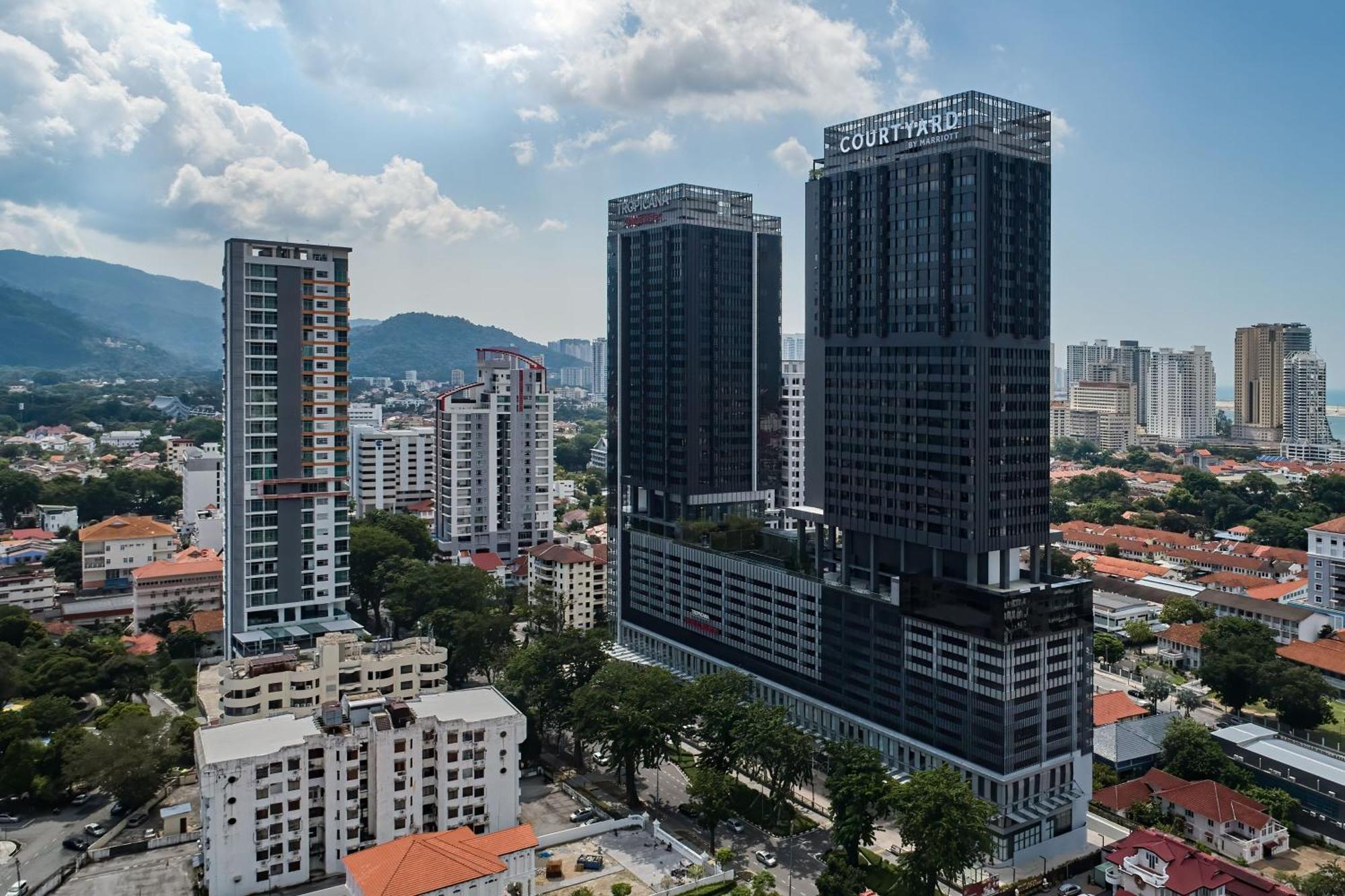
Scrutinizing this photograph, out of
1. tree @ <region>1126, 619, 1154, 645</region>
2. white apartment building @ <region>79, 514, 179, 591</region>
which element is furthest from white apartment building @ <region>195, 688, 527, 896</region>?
tree @ <region>1126, 619, 1154, 645</region>

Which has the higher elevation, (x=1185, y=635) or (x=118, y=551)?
(x=118, y=551)

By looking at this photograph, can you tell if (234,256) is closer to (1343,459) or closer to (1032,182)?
(1032,182)

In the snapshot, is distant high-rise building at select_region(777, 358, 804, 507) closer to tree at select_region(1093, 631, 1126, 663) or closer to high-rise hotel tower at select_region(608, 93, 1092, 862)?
tree at select_region(1093, 631, 1126, 663)

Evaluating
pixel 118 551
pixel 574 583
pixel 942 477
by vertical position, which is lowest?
pixel 574 583

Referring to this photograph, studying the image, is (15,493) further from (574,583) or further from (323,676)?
(323,676)

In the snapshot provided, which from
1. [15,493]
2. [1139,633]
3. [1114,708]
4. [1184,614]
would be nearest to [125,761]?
[1114,708]

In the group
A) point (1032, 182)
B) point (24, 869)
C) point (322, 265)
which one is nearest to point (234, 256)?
point (322, 265)

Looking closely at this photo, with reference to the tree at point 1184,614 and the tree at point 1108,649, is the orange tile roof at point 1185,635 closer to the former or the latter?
the tree at point 1184,614
